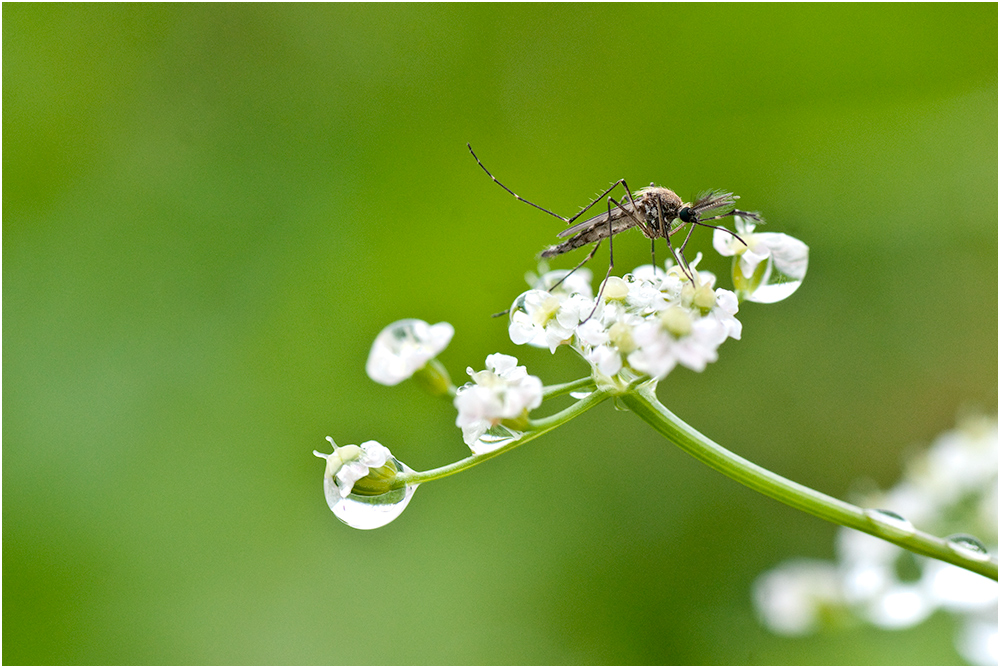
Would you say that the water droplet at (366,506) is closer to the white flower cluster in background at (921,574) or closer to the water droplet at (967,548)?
the water droplet at (967,548)

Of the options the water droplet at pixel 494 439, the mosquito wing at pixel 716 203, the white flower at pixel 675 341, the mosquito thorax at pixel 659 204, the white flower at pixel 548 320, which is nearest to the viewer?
the white flower at pixel 675 341

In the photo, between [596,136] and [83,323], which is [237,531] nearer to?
[83,323]

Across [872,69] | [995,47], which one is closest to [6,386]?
[872,69]

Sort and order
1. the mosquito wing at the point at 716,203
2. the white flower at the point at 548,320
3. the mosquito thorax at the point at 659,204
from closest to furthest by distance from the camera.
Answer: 1. the white flower at the point at 548,320
2. the mosquito wing at the point at 716,203
3. the mosquito thorax at the point at 659,204

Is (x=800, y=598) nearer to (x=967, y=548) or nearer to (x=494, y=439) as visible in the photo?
(x=967, y=548)

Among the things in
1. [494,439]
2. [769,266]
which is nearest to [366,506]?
[494,439]

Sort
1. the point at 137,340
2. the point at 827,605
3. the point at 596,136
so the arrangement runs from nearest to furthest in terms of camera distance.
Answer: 1. the point at 827,605
2. the point at 137,340
3. the point at 596,136

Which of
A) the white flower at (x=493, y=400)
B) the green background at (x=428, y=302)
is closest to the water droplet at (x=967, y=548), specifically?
the white flower at (x=493, y=400)
